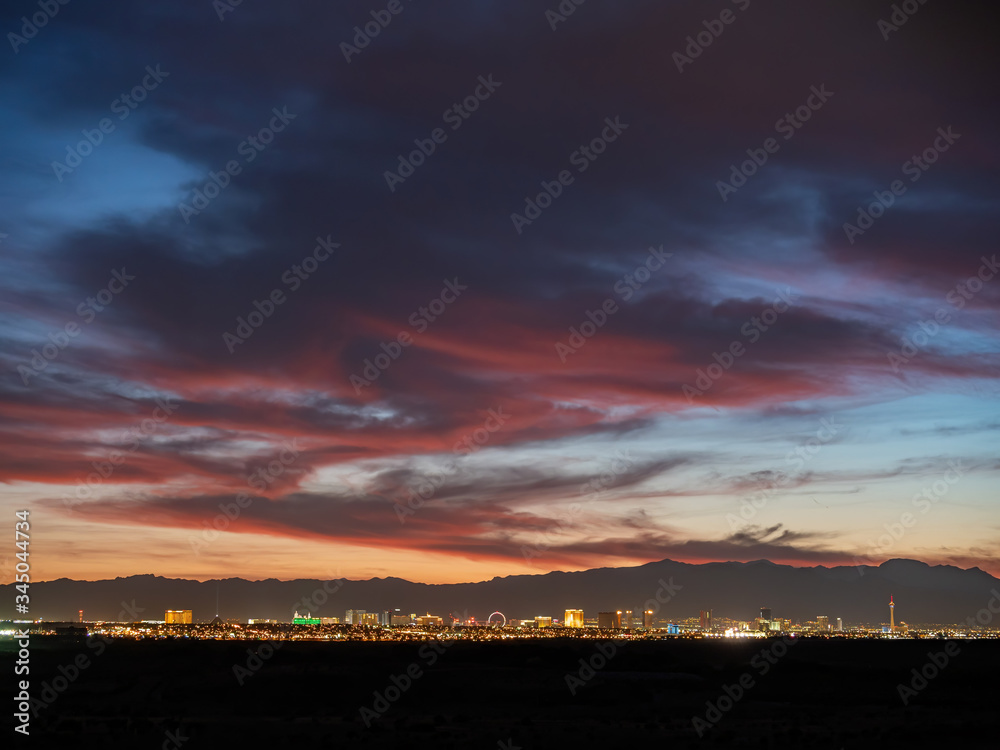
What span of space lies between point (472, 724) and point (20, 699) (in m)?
28.5

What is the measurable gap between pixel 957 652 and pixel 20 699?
124 meters

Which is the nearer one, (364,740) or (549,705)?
(364,740)

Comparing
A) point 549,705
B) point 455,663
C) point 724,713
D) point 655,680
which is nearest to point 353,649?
point 455,663

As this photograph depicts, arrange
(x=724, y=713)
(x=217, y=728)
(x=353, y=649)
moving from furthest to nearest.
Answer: (x=353, y=649), (x=724, y=713), (x=217, y=728)

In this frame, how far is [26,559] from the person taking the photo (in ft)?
159

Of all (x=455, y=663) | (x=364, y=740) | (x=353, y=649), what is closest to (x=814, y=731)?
(x=364, y=740)

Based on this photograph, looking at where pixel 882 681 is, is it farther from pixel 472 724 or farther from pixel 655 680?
pixel 472 724

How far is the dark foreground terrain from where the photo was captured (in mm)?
48312

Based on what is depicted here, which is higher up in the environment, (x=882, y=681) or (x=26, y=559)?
(x=26, y=559)

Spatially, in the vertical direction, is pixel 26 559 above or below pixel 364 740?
above

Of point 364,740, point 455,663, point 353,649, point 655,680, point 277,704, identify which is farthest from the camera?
point 353,649

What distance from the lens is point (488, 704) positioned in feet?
220

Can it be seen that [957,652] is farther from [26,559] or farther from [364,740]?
[26,559]

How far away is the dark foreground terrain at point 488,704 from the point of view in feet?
159
